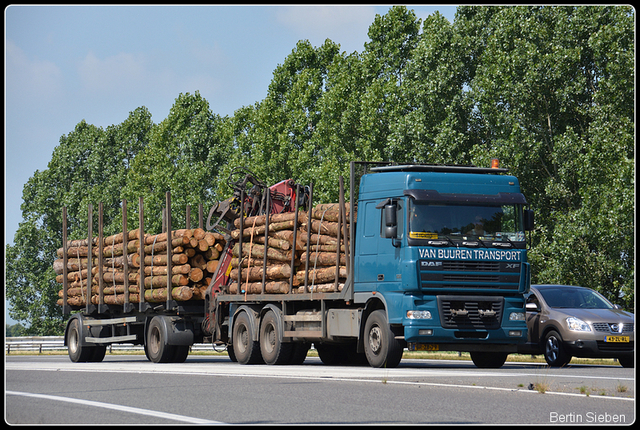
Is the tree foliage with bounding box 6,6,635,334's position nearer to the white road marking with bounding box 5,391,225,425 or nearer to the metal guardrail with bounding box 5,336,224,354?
the metal guardrail with bounding box 5,336,224,354

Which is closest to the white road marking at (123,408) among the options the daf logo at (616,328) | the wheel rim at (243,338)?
the wheel rim at (243,338)

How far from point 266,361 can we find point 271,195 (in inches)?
155

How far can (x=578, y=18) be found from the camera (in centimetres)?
3478

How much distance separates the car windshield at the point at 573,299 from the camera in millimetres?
19078

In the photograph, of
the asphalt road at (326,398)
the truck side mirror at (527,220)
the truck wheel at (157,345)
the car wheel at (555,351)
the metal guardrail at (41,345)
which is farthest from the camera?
the metal guardrail at (41,345)

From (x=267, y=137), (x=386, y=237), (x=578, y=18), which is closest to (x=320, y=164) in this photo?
(x=267, y=137)

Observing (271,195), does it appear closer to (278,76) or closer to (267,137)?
(267,137)

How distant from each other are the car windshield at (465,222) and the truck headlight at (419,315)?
1235 mm

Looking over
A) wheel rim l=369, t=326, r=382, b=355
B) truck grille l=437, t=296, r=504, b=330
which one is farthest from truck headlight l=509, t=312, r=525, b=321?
wheel rim l=369, t=326, r=382, b=355

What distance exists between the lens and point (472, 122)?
1503 inches

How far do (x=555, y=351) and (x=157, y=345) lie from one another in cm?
900

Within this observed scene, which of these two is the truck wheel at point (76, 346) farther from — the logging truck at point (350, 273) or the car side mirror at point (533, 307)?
the car side mirror at point (533, 307)

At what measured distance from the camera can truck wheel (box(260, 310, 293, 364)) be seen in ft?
61.1

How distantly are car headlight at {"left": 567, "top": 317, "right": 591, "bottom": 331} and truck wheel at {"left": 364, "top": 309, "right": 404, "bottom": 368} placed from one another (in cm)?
383
